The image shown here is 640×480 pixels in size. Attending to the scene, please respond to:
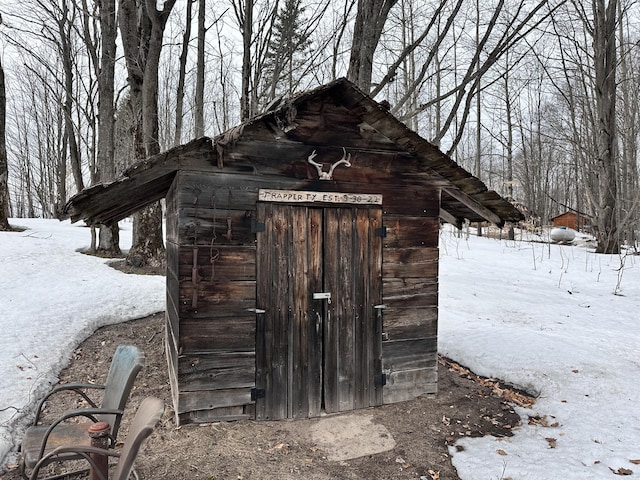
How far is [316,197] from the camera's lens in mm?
4930

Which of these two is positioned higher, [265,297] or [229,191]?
[229,191]

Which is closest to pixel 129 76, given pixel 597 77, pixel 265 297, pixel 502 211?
pixel 265 297

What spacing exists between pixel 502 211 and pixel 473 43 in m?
10.0

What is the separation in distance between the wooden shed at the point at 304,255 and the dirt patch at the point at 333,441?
0.72 ft

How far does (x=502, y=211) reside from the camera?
19.7ft

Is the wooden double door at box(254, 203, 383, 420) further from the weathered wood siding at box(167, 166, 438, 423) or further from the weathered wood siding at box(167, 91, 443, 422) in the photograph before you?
the weathered wood siding at box(167, 166, 438, 423)

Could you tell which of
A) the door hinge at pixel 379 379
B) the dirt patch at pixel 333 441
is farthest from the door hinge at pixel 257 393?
the door hinge at pixel 379 379

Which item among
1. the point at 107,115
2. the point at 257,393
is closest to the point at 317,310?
the point at 257,393

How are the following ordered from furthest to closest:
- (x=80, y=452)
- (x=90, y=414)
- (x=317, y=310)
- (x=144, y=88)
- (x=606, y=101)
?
1. (x=606, y=101)
2. (x=144, y=88)
3. (x=317, y=310)
4. (x=90, y=414)
5. (x=80, y=452)

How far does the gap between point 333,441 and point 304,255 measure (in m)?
2.15

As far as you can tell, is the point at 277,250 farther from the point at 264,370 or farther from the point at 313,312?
the point at 264,370

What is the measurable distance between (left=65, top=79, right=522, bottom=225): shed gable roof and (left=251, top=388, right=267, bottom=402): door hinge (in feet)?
8.62

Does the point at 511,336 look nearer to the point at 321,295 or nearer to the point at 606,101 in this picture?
the point at 321,295

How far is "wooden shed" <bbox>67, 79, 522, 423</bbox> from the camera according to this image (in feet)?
14.8
